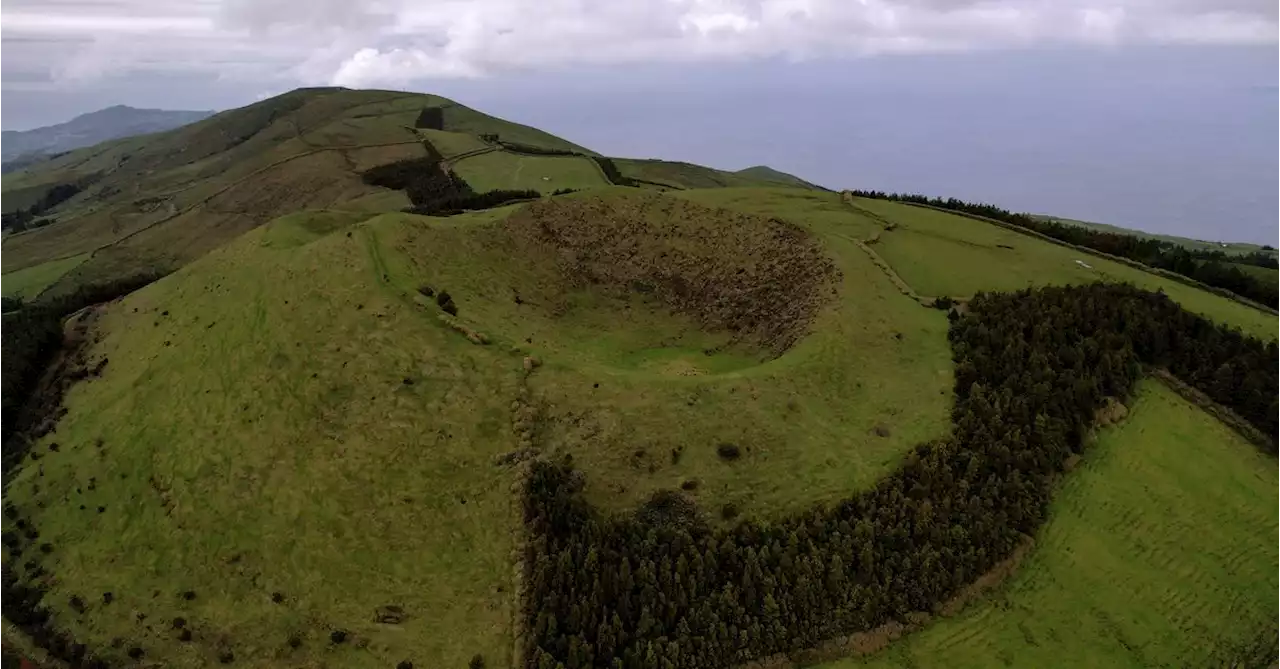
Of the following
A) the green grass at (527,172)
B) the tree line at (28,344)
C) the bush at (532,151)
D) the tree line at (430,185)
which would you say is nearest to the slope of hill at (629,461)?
the tree line at (28,344)

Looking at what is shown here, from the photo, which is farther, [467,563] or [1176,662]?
[467,563]

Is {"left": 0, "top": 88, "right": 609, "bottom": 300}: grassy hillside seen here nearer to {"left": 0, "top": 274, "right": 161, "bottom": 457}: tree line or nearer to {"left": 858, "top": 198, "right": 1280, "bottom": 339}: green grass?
{"left": 0, "top": 274, "right": 161, "bottom": 457}: tree line

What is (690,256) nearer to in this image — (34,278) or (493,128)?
(34,278)

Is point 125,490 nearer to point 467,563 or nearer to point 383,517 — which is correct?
point 383,517

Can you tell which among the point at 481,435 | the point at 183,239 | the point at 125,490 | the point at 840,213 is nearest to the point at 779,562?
the point at 481,435

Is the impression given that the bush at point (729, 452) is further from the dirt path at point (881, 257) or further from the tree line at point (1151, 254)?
the tree line at point (1151, 254)

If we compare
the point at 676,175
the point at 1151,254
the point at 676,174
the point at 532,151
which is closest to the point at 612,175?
the point at 532,151
